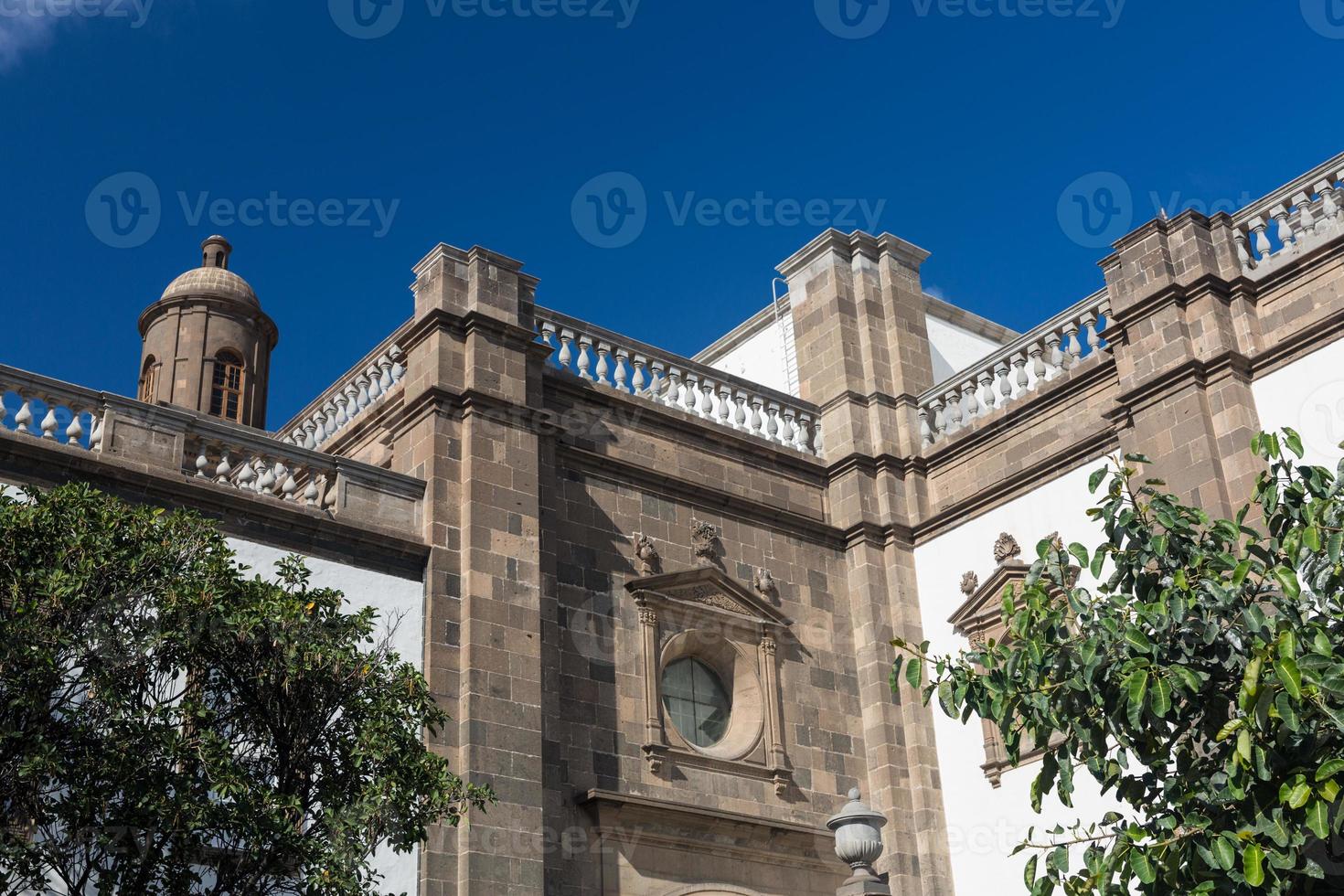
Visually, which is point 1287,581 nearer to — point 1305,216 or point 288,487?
point 1305,216

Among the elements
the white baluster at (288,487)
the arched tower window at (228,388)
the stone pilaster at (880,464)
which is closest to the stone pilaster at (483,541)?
the white baluster at (288,487)

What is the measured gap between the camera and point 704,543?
52.1 ft

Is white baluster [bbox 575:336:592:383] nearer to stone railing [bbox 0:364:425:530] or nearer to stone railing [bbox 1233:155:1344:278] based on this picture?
stone railing [bbox 0:364:425:530]

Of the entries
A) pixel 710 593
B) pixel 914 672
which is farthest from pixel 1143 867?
pixel 710 593

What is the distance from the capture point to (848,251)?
1856 cm

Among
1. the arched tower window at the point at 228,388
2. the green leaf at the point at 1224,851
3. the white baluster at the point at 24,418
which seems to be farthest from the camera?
the arched tower window at the point at 228,388

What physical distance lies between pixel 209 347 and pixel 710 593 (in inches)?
454

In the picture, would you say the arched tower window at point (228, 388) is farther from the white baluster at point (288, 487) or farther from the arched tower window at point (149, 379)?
the white baluster at point (288, 487)

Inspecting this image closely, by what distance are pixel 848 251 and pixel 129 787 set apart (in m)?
12.2

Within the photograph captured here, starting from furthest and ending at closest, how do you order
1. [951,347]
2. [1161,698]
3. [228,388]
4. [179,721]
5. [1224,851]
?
[228,388]
[951,347]
[179,721]
[1161,698]
[1224,851]

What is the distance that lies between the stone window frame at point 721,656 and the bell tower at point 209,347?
10491 millimetres

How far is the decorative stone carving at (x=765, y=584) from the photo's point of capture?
16.1 metres

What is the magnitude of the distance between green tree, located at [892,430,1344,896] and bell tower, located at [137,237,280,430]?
1682 cm

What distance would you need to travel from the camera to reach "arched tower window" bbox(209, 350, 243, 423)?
77.5 ft
